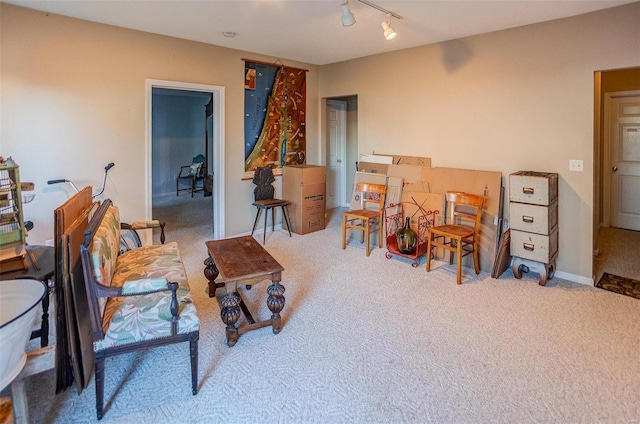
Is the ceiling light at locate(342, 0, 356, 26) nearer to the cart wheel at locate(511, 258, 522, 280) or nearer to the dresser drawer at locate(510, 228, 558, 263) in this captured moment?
the dresser drawer at locate(510, 228, 558, 263)

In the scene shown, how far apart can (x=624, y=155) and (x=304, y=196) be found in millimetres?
4743

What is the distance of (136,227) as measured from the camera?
10.4 ft

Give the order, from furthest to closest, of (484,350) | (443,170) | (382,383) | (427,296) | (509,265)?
(443,170)
(509,265)
(427,296)
(484,350)
(382,383)

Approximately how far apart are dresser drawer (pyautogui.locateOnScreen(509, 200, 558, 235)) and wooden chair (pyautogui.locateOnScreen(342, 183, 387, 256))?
5.08 feet

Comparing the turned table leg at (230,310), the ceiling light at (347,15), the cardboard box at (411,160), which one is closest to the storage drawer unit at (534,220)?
the cardboard box at (411,160)

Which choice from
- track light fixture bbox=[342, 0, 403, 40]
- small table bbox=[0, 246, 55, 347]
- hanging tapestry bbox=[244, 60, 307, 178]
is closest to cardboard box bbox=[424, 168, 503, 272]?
track light fixture bbox=[342, 0, 403, 40]

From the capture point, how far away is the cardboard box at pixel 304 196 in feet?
17.6

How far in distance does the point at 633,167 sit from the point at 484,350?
476cm

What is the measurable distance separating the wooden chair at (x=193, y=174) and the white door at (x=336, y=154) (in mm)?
3601

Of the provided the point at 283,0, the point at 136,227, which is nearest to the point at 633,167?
the point at 283,0

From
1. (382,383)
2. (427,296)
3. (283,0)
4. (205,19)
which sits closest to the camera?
(382,383)

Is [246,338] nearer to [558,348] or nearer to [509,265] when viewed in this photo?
[558,348]

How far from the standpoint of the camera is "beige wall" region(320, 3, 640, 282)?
3.50 m

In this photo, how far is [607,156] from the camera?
5.42 meters
